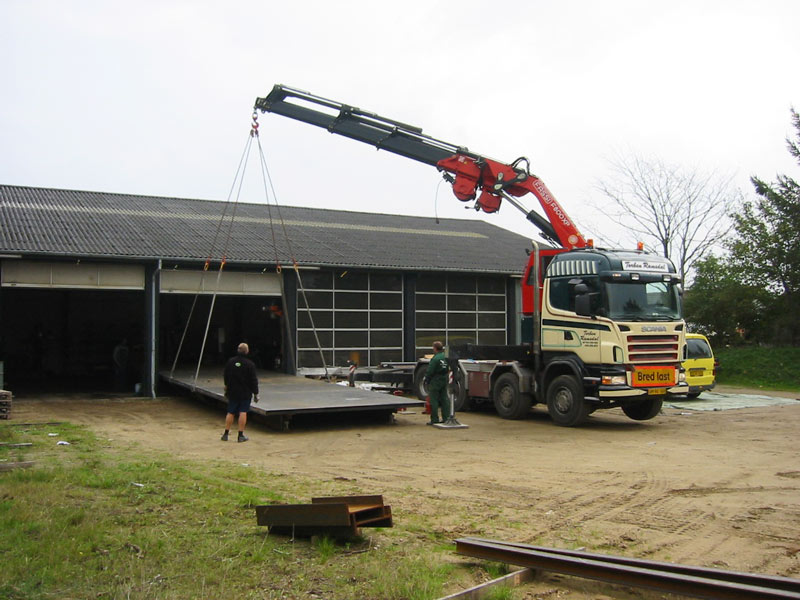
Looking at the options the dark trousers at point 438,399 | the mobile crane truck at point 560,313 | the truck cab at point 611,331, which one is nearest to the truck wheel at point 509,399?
the mobile crane truck at point 560,313

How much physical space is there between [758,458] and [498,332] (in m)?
15.3

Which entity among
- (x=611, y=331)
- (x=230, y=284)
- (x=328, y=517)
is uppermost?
(x=230, y=284)

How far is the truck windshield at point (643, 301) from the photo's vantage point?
46.7ft

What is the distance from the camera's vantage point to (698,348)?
779 inches

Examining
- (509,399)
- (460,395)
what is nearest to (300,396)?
(460,395)

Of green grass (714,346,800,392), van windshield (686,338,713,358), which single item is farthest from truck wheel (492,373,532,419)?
green grass (714,346,800,392)

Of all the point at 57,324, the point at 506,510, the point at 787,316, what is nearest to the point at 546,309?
the point at 506,510

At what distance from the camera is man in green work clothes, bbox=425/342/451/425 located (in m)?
15.1

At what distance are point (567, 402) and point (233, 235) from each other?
13276mm

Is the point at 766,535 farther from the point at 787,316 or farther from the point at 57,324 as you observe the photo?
the point at 57,324

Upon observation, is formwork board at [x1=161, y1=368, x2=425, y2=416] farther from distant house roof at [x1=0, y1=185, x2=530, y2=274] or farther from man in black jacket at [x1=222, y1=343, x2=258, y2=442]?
distant house roof at [x1=0, y1=185, x2=530, y2=274]

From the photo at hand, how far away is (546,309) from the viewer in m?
15.5

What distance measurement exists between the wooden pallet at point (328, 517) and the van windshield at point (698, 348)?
1507 centimetres

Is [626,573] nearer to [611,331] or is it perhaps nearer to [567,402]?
[611,331]
